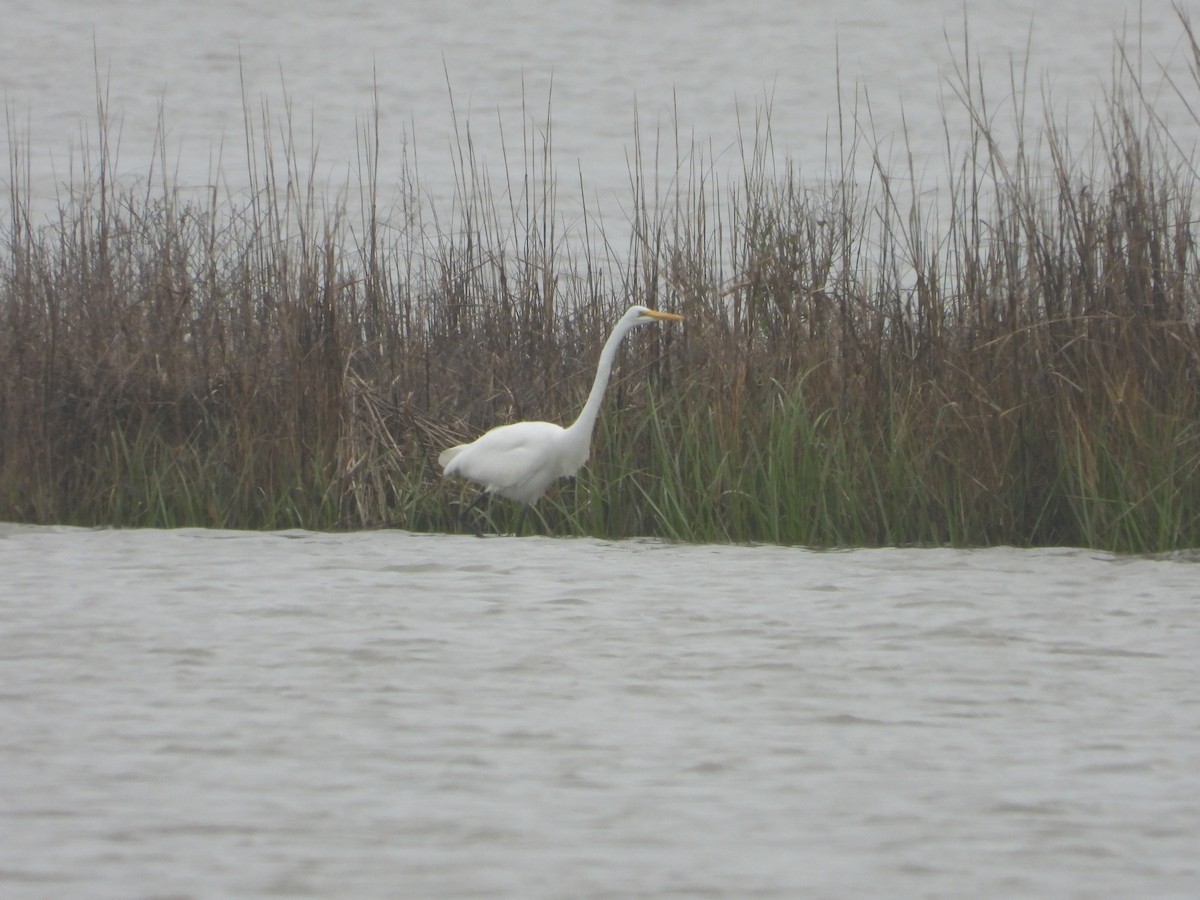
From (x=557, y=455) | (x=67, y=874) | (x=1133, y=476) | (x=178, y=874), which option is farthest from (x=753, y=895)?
(x=557, y=455)

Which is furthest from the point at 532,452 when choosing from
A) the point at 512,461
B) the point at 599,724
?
the point at 599,724

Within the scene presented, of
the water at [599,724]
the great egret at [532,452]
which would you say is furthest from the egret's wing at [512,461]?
the water at [599,724]

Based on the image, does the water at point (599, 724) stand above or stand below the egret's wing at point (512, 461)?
below

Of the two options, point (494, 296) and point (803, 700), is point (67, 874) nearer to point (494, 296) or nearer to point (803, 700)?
point (803, 700)

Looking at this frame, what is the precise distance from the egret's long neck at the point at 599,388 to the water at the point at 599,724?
2.32 ft

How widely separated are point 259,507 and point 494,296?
1181mm

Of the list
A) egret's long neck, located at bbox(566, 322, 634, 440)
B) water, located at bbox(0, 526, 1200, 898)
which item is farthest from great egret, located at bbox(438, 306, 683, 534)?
water, located at bbox(0, 526, 1200, 898)

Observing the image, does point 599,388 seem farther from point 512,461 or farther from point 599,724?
point 599,724

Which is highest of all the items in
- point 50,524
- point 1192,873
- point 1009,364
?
point 1009,364

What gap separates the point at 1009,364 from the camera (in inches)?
196

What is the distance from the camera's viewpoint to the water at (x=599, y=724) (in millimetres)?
2402

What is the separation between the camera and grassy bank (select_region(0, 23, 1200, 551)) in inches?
193

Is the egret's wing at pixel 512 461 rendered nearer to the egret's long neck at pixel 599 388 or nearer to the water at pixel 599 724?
the egret's long neck at pixel 599 388

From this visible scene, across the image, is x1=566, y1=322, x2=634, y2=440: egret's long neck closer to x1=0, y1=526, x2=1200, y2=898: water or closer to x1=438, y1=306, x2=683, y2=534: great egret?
x1=438, y1=306, x2=683, y2=534: great egret
